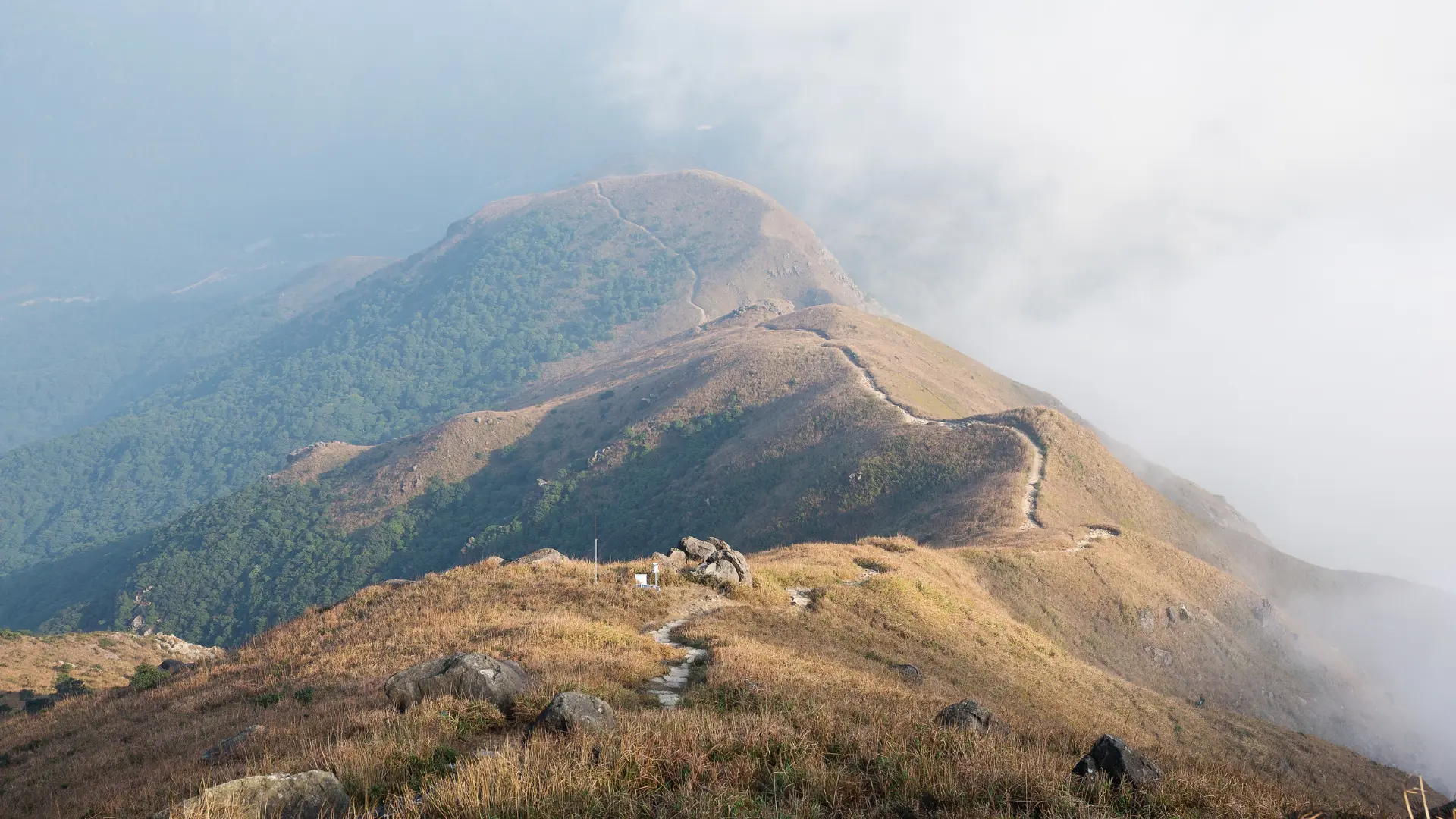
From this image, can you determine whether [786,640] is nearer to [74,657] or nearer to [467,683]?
[467,683]

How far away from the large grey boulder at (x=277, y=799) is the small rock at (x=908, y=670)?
46.0 feet

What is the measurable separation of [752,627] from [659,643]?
311 centimetres

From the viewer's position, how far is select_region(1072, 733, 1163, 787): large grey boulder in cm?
682

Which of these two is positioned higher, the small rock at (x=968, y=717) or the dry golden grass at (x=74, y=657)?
the small rock at (x=968, y=717)

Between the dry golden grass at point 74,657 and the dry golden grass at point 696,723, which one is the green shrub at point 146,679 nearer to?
the dry golden grass at point 696,723

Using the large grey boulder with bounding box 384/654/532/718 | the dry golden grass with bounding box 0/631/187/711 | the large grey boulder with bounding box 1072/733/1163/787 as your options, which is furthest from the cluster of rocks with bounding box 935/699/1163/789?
the dry golden grass with bounding box 0/631/187/711

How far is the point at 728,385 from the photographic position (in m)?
121

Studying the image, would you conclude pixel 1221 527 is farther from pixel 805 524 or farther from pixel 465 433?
pixel 465 433

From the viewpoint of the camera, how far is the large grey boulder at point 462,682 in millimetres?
10016

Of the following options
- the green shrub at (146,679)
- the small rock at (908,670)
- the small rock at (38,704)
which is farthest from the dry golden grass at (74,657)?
the small rock at (908,670)

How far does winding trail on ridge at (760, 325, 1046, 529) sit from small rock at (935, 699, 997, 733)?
154ft

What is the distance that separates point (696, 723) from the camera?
747 cm

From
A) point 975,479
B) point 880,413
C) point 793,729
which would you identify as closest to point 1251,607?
point 975,479

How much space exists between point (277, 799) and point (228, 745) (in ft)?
16.9
